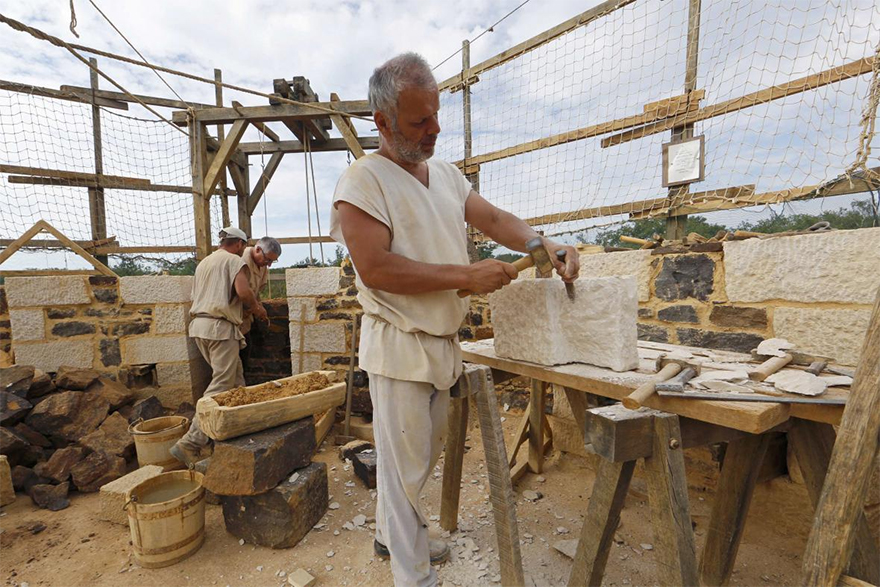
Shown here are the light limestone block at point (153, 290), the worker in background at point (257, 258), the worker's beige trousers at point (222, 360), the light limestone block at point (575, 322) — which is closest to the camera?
the light limestone block at point (575, 322)

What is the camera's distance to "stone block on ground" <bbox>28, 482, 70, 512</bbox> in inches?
114

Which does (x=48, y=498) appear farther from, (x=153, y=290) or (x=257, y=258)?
(x=257, y=258)

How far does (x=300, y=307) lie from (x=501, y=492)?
3135 millimetres

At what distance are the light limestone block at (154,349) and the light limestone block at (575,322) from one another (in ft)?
12.3

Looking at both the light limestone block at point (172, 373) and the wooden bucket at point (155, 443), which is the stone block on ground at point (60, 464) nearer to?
the wooden bucket at point (155, 443)

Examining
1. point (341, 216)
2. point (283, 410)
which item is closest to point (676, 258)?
point (341, 216)

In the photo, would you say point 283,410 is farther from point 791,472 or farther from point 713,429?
point 791,472

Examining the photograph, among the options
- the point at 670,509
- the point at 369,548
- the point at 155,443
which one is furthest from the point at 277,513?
the point at 670,509

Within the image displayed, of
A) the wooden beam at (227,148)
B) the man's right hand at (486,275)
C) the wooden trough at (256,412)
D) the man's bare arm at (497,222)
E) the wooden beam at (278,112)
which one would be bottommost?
the wooden trough at (256,412)

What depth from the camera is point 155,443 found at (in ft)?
10.7

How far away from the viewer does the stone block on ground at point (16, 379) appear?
3.47 metres

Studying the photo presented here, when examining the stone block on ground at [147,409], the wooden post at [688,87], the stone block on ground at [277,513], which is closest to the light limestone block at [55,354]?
the stone block on ground at [147,409]

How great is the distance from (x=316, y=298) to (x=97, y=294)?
2.09 m

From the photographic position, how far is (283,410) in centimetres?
271
